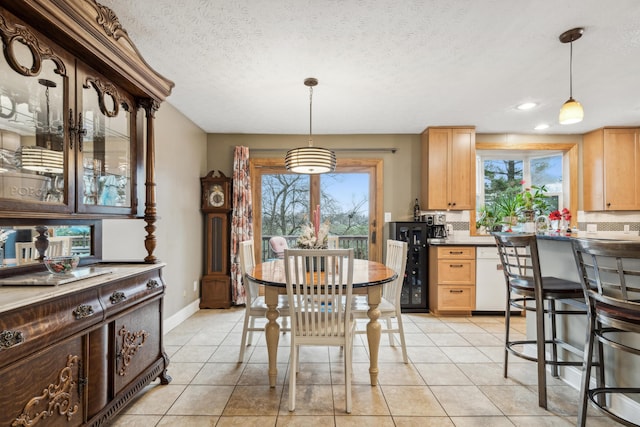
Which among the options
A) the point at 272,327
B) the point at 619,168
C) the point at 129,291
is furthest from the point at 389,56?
the point at 619,168

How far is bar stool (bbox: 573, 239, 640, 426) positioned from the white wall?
3088 mm

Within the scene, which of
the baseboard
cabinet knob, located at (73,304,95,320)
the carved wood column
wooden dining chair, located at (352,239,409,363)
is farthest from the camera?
the baseboard

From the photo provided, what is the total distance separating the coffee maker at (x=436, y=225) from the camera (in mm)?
4344

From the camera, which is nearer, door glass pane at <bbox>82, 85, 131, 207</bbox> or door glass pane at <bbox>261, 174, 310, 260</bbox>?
door glass pane at <bbox>82, 85, 131, 207</bbox>

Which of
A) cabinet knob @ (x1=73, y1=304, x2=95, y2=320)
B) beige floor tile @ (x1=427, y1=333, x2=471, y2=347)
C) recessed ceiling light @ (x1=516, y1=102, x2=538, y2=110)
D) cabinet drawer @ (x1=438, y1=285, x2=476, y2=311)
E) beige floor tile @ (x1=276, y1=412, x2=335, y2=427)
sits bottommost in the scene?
beige floor tile @ (x1=427, y1=333, x2=471, y2=347)

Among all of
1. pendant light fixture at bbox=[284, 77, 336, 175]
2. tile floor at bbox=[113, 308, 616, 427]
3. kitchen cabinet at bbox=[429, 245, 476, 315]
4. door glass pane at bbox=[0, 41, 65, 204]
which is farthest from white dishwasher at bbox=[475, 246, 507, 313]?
door glass pane at bbox=[0, 41, 65, 204]

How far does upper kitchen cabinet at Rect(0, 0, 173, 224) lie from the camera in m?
1.37

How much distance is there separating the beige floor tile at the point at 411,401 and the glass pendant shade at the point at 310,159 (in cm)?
180

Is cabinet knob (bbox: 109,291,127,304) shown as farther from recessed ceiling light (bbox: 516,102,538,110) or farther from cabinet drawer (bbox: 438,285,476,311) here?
recessed ceiling light (bbox: 516,102,538,110)

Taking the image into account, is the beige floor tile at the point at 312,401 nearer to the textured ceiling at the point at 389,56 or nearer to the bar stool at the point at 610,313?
the bar stool at the point at 610,313

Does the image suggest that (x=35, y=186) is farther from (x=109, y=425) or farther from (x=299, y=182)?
(x=299, y=182)

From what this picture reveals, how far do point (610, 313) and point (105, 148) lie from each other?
2.86m

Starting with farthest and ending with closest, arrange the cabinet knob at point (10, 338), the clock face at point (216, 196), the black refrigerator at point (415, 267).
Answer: the clock face at point (216, 196)
the black refrigerator at point (415, 267)
the cabinet knob at point (10, 338)

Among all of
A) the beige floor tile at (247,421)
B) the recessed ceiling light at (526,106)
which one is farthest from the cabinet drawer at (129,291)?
the recessed ceiling light at (526,106)
